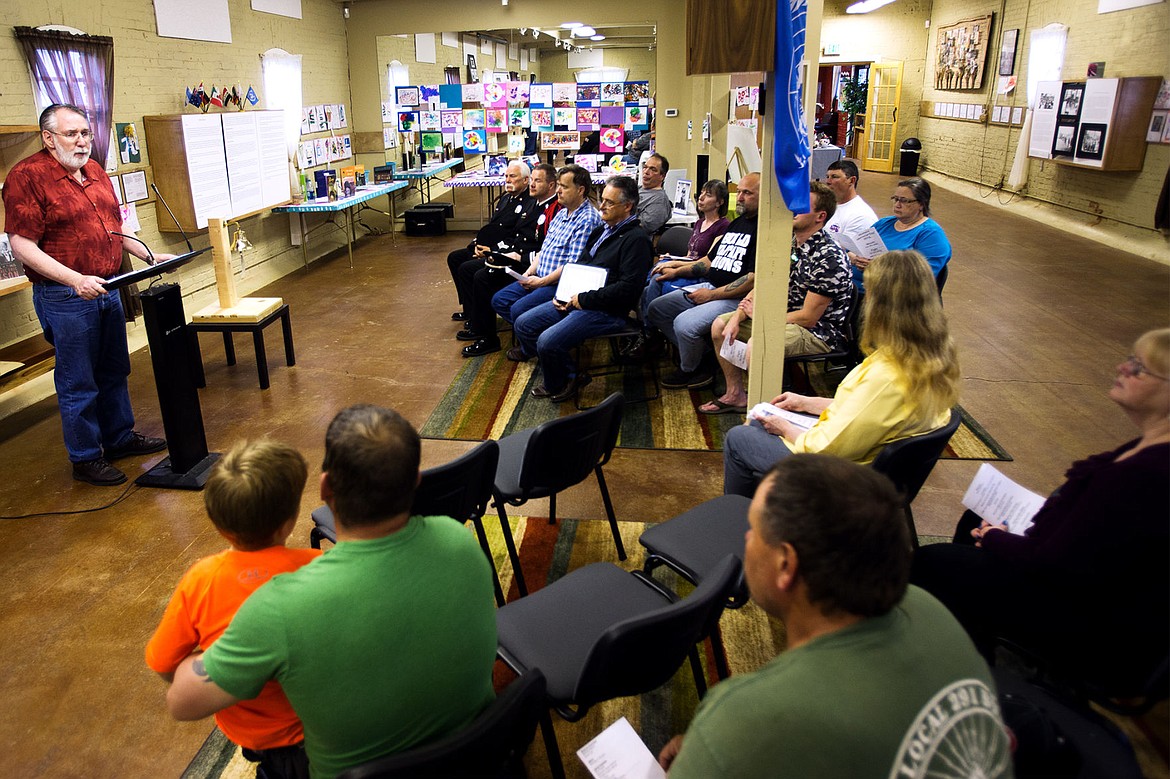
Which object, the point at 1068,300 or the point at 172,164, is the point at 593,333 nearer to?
the point at 172,164

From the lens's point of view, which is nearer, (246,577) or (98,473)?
(246,577)

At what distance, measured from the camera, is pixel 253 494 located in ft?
5.13

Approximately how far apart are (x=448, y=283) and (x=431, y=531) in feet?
20.9

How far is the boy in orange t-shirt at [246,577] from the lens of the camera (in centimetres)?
152

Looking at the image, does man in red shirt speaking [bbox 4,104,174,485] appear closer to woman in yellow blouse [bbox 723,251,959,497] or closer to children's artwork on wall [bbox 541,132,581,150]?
woman in yellow blouse [bbox 723,251,959,497]

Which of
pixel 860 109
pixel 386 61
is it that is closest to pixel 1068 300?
pixel 386 61

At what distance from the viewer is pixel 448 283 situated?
7.61 meters

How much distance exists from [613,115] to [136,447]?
777 cm

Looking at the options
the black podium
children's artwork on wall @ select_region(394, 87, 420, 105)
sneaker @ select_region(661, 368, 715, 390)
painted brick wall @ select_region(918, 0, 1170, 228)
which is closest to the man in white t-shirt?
sneaker @ select_region(661, 368, 715, 390)

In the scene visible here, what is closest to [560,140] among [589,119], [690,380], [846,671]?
[589,119]

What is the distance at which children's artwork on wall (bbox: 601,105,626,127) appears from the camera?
10188 millimetres

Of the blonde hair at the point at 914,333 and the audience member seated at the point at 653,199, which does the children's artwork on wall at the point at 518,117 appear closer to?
the audience member seated at the point at 653,199

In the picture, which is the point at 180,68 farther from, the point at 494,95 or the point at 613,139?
the point at 613,139

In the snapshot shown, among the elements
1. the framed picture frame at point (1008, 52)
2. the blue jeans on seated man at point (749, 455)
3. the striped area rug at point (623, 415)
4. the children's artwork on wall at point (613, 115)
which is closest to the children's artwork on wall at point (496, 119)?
the children's artwork on wall at point (613, 115)
